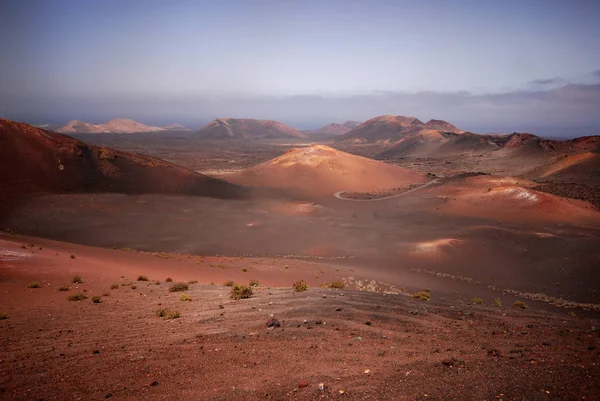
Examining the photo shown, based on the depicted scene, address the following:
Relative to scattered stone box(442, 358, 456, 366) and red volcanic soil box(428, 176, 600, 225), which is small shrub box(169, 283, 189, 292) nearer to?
scattered stone box(442, 358, 456, 366)

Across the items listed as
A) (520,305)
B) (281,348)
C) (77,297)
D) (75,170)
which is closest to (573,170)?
(520,305)

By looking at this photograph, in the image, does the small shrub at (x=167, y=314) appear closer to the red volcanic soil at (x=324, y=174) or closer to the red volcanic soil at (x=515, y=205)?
the red volcanic soil at (x=515, y=205)

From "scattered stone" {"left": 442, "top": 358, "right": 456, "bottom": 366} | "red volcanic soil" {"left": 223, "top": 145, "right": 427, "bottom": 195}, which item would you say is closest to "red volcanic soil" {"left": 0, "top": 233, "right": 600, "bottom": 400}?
"scattered stone" {"left": 442, "top": 358, "right": 456, "bottom": 366}

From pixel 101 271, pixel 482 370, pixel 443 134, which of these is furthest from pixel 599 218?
pixel 443 134

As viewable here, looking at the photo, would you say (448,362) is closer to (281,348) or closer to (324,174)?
(281,348)

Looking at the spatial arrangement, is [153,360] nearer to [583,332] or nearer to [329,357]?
[329,357]

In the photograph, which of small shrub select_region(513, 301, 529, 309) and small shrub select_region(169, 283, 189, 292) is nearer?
small shrub select_region(169, 283, 189, 292)

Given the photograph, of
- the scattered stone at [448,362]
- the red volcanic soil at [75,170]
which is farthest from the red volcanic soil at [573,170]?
the scattered stone at [448,362]
